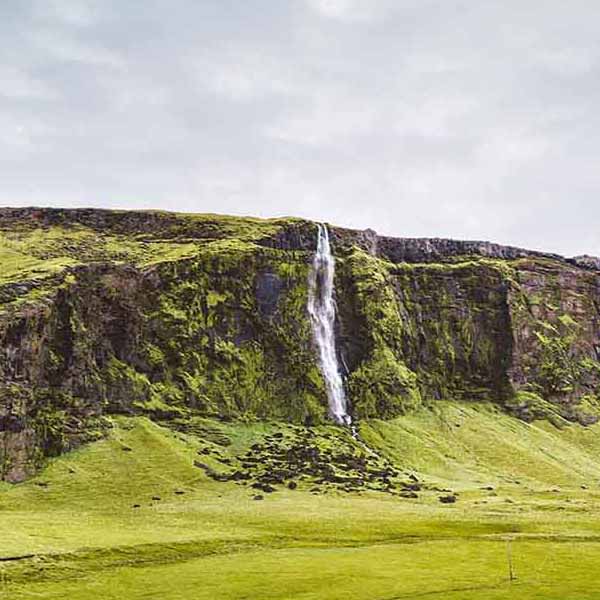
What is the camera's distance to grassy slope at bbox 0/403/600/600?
64562 millimetres

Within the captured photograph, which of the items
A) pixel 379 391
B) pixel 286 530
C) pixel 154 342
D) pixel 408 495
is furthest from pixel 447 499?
pixel 154 342

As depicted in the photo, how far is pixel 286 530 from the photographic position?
308ft

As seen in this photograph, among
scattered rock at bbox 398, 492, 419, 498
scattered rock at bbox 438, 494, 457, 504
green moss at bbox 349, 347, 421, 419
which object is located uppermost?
green moss at bbox 349, 347, 421, 419

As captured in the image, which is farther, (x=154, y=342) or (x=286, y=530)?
(x=154, y=342)

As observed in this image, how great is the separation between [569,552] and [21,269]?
421 feet

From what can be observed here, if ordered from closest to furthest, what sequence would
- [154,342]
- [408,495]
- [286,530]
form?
[286,530]
[408,495]
[154,342]

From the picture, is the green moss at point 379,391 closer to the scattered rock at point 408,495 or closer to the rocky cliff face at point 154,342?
the rocky cliff face at point 154,342

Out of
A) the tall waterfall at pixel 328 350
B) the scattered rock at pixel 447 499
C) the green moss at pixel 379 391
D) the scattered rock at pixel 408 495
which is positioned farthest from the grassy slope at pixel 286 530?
the green moss at pixel 379 391

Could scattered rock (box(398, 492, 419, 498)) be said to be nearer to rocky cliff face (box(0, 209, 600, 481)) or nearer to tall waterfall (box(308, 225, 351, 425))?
rocky cliff face (box(0, 209, 600, 481))

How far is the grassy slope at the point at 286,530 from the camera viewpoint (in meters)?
64.6

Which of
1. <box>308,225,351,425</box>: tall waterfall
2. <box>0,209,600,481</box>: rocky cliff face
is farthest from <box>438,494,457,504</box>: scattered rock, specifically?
<box>308,225,351,425</box>: tall waterfall

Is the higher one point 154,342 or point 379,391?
point 154,342

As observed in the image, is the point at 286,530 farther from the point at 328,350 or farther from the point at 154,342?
the point at 328,350

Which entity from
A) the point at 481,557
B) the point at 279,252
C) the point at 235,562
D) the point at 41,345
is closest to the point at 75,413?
the point at 41,345
